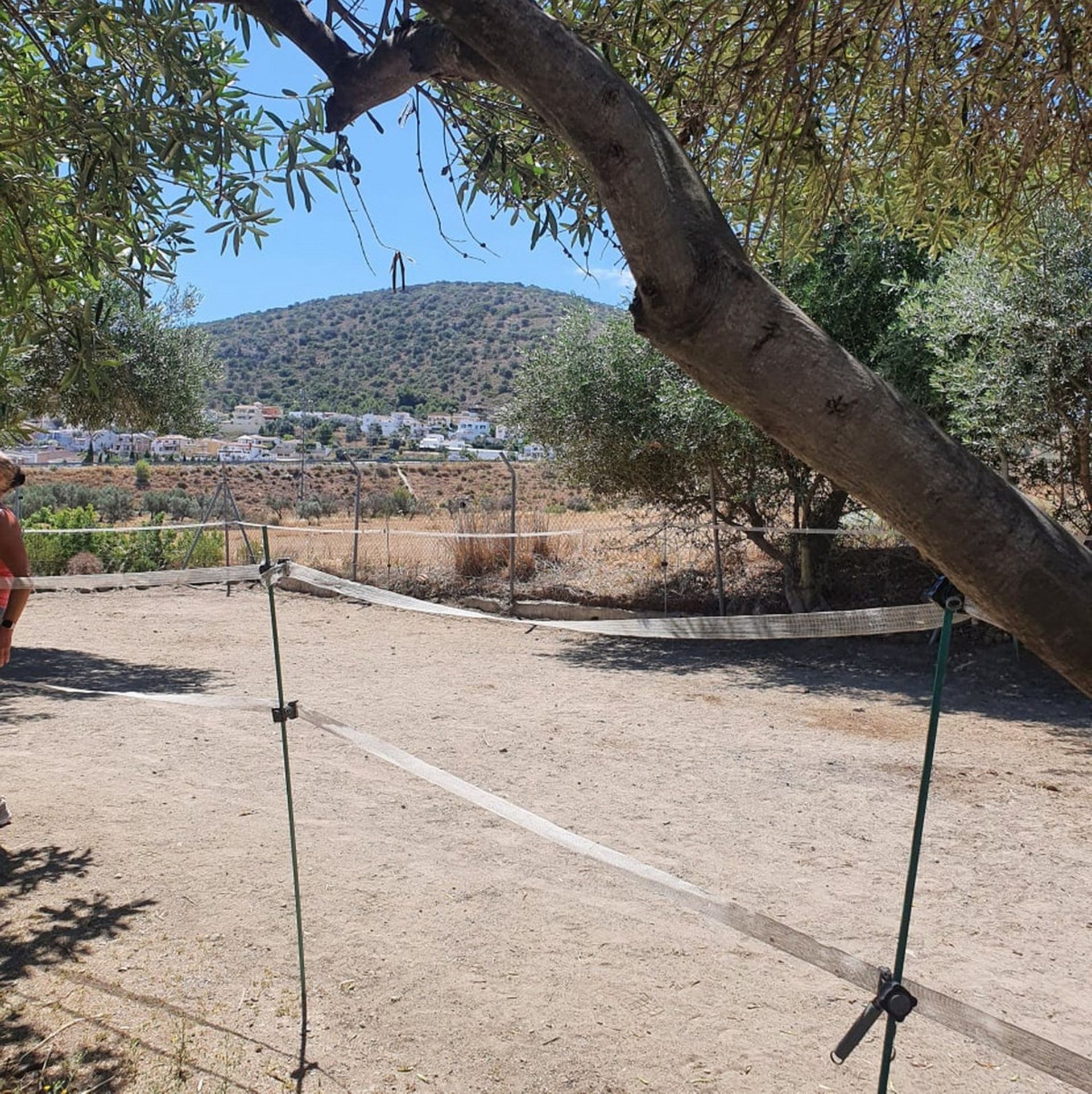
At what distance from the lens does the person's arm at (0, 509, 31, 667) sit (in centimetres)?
543

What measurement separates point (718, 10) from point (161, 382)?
46.9ft

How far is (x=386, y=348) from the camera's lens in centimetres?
9769

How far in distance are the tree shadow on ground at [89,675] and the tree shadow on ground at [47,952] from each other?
14.0 feet

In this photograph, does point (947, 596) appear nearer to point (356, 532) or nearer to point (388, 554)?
point (388, 554)

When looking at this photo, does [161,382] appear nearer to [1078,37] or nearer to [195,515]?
[195,515]

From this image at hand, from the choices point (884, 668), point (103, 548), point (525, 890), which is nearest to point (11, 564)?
point (525, 890)

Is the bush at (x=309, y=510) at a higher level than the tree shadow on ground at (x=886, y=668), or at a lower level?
higher

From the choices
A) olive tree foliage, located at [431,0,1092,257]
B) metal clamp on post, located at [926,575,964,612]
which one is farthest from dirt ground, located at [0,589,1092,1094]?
olive tree foliage, located at [431,0,1092,257]

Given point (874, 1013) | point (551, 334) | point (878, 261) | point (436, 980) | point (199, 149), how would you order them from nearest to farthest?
point (874, 1013) < point (436, 980) < point (199, 149) < point (878, 261) < point (551, 334)

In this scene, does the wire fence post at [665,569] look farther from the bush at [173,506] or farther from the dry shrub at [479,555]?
the bush at [173,506]

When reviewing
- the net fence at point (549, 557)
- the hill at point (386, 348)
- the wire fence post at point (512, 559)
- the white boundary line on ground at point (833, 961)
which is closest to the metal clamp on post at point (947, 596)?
the white boundary line on ground at point (833, 961)

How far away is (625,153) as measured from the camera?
1988 mm

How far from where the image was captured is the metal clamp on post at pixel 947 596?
2303mm

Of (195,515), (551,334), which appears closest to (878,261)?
(551,334)
